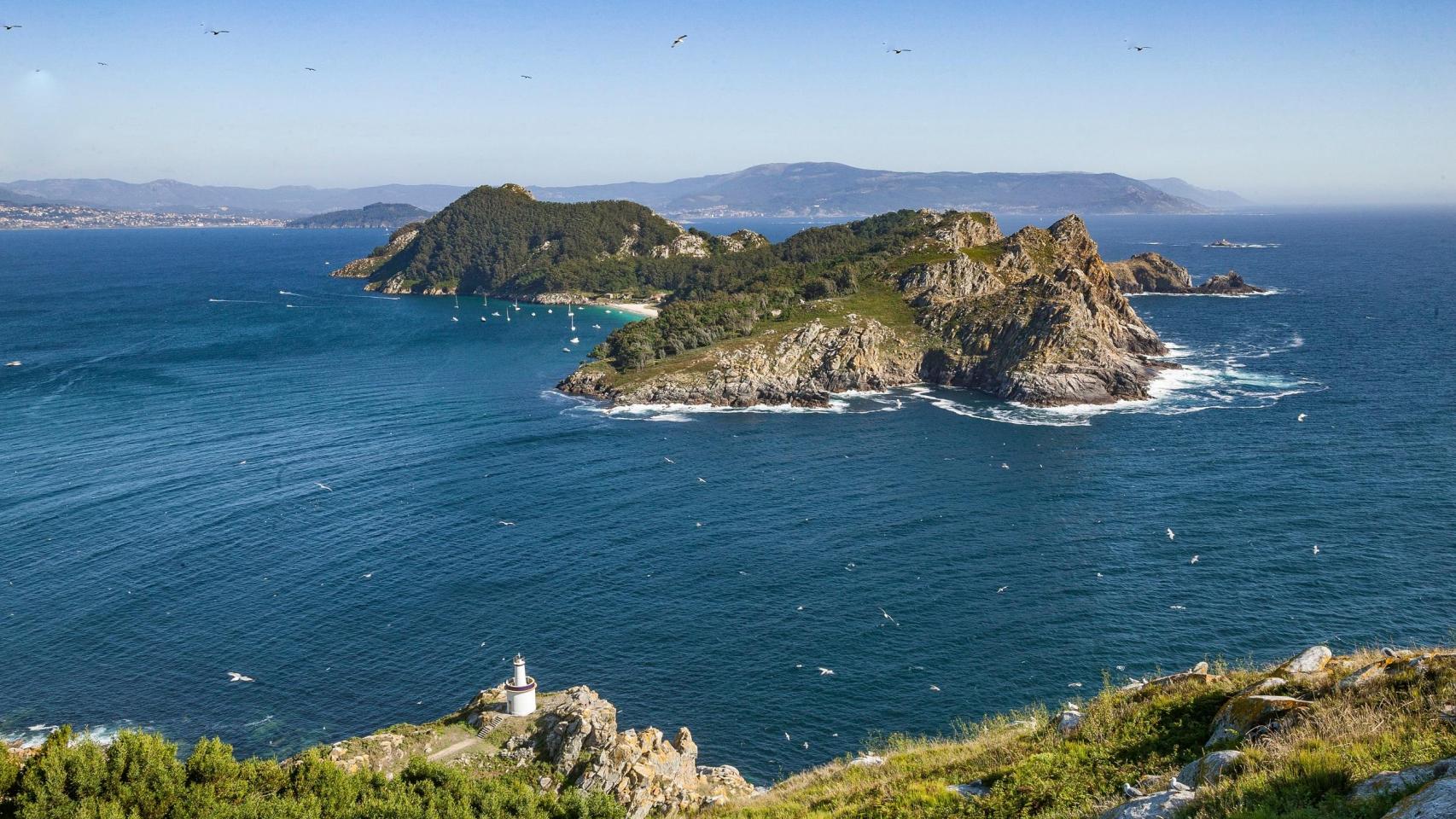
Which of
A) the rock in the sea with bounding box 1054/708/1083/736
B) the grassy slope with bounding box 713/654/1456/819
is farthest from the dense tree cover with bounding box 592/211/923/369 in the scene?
the rock in the sea with bounding box 1054/708/1083/736

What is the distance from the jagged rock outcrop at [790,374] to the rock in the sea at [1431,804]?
345ft

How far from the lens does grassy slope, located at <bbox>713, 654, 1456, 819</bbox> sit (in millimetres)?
15500

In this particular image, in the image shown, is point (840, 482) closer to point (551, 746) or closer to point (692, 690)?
point (692, 690)

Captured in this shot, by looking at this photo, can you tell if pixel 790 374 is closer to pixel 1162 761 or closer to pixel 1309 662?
pixel 1309 662

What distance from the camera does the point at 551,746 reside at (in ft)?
116

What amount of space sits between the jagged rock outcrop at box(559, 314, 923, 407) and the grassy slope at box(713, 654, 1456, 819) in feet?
303

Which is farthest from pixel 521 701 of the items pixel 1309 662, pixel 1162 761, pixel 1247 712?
pixel 1309 662

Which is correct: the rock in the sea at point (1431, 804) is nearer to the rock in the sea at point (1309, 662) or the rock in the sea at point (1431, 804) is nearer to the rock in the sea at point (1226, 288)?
the rock in the sea at point (1309, 662)

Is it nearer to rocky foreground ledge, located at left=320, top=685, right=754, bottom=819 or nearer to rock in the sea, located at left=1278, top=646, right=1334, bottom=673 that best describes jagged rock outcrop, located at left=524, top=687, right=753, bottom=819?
rocky foreground ledge, located at left=320, top=685, right=754, bottom=819

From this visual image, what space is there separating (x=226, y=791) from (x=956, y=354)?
114m

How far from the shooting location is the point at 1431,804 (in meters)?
12.7

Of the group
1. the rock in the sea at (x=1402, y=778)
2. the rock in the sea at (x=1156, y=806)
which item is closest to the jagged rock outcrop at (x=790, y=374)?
the rock in the sea at (x=1156, y=806)

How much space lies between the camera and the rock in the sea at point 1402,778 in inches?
559

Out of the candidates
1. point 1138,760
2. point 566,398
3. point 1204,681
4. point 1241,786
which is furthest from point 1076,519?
point 566,398
